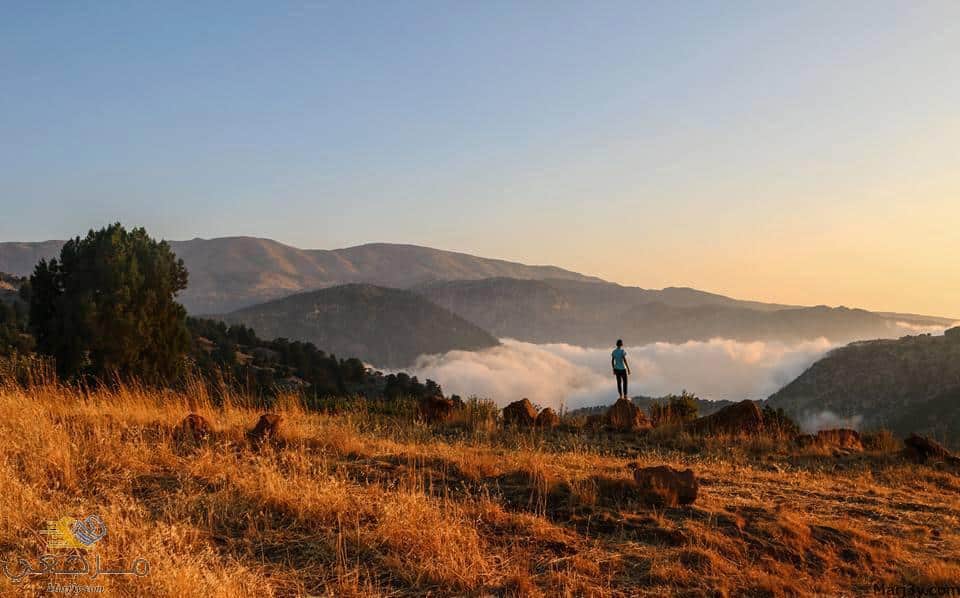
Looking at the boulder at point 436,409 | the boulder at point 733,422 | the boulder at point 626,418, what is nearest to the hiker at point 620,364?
the boulder at point 626,418

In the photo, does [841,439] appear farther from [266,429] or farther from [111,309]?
[111,309]

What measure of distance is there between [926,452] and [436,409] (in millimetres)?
9722

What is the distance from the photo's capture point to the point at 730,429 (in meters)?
13.0

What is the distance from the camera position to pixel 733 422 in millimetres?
13172

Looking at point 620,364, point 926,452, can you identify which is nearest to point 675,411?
point 620,364

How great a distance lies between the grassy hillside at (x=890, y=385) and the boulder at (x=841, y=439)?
36.9 metres

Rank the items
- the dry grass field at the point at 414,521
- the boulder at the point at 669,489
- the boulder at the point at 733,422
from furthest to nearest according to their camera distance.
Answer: the boulder at the point at 733,422 → the boulder at the point at 669,489 → the dry grass field at the point at 414,521

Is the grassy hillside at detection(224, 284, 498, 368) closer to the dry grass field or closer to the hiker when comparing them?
the hiker

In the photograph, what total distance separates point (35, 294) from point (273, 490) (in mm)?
16650

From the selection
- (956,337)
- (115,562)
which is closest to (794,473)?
(115,562)

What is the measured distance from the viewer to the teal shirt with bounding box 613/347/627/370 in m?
17.4

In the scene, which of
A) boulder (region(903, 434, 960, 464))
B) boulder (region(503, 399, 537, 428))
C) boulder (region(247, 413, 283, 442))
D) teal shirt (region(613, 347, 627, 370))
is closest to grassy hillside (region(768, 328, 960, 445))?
teal shirt (region(613, 347, 627, 370))

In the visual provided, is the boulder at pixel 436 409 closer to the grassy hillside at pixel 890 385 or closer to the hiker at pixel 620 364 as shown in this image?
the hiker at pixel 620 364

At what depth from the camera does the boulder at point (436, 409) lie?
43.0 ft
